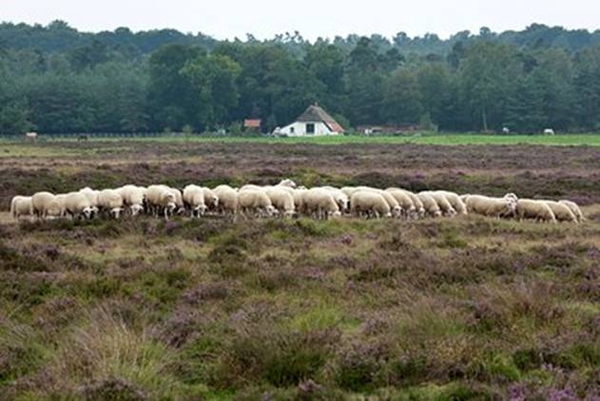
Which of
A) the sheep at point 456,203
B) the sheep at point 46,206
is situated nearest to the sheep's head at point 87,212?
the sheep at point 46,206

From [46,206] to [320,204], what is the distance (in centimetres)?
753

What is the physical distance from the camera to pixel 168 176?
39.6 metres

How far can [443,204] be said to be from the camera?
28.1 metres

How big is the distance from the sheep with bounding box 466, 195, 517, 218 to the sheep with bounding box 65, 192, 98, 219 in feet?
35.8

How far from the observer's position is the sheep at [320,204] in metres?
26.8

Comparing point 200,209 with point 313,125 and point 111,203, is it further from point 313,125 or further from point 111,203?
point 313,125

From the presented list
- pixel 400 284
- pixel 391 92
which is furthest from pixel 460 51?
pixel 400 284

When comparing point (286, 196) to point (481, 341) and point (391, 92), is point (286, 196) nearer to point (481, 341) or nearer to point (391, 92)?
point (481, 341)

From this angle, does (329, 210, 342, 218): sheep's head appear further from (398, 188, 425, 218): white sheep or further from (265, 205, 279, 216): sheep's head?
(398, 188, 425, 218): white sheep

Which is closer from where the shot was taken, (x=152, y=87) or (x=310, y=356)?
(x=310, y=356)

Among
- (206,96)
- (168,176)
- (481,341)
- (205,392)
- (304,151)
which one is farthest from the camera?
(206,96)

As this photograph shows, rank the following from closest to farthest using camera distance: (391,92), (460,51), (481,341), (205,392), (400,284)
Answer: (205,392) → (481,341) → (400,284) → (391,92) → (460,51)

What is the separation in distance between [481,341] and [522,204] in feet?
54.5

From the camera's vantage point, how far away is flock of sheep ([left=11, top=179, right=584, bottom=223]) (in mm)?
26344
